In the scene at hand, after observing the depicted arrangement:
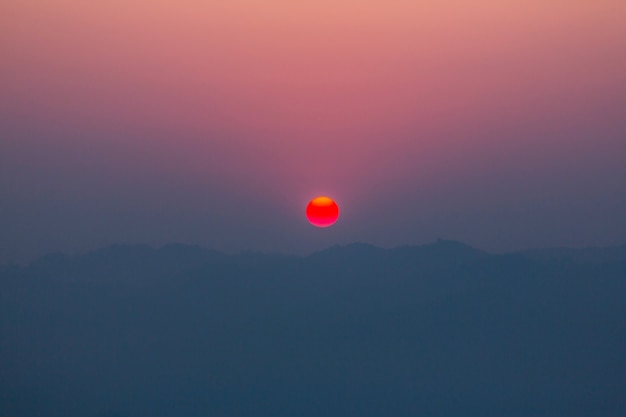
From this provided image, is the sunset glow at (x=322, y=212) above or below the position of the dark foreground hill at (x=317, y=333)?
above

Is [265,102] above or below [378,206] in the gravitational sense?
above

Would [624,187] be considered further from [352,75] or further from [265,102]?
[265,102]

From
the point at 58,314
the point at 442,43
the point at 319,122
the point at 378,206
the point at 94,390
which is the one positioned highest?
the point at 442,43

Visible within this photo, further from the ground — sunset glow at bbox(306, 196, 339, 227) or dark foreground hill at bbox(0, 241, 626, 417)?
sunset glow at bbox(306, 196, 339, 227)

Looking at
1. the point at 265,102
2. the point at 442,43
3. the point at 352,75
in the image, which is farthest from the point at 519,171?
the point at 265,102

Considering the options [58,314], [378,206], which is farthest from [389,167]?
[58,314]

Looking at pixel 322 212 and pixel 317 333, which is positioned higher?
pixel 322 212

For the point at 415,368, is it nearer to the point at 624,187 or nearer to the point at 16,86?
the point at 624,187
